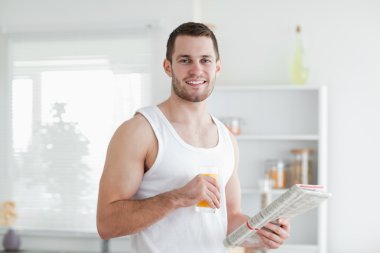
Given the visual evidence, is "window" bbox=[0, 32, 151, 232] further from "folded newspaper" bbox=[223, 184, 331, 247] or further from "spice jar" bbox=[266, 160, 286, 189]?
"folded newspaper" bbox=[223, 184, 331, 247]

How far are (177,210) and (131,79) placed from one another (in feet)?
9.33

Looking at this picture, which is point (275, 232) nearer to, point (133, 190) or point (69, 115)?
point (133, 190)

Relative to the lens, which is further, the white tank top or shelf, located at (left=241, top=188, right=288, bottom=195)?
shelf, located at (left=241, top=188, right=288, bottom=195)

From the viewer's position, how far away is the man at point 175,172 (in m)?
1.54

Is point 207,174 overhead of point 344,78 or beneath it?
beneath

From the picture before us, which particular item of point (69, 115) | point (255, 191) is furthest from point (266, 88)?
point (69, 115)

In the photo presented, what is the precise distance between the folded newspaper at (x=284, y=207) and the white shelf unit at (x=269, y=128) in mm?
2693

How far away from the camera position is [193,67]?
A: 1.64m

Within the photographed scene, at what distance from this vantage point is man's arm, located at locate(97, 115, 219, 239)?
152 cm

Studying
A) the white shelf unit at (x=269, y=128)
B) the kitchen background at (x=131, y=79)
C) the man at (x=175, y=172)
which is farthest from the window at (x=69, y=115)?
the man at (x=175, y=172)

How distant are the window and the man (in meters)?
2.67

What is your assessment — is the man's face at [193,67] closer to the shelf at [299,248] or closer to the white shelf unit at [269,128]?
the white shelf unit at [269,128]

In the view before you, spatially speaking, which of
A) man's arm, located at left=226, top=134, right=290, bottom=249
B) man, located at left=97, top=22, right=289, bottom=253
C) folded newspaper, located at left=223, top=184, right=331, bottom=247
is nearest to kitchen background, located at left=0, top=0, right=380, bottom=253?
man's arm, located at left=226, top=134, right=290, bottom=249

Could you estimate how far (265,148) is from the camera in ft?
14.8
